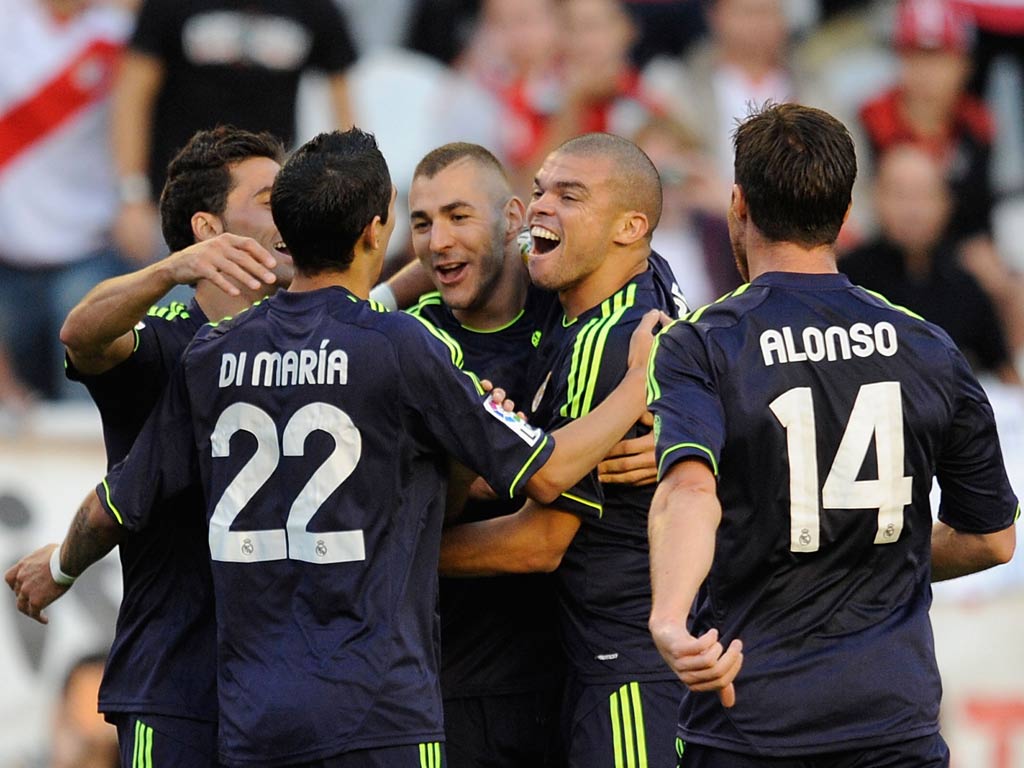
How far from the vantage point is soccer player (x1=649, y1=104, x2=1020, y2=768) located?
4102 mm

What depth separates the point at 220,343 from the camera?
14.8ft

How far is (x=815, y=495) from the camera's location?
13.5 ft

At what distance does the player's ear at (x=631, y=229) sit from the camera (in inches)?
215

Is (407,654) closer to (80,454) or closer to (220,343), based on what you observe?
(220,343)

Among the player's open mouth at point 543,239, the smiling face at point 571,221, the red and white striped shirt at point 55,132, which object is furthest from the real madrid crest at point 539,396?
the red and white striped shirt at point 55,132

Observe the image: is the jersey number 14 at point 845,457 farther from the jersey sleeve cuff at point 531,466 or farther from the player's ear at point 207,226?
the player's ear at point 207,226

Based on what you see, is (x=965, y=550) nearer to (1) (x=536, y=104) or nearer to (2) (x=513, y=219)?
(2) (x=513, y=219)

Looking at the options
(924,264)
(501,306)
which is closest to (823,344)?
(501,306)

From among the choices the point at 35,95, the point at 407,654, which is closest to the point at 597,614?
the point at 407,654

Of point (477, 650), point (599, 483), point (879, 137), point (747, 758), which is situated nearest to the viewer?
point (747, 758)

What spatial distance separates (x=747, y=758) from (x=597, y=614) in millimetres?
1153

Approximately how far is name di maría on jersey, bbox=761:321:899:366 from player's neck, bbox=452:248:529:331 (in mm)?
1773

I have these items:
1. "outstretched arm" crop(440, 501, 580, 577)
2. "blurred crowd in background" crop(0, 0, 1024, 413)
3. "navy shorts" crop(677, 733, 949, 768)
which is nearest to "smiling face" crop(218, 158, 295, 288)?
"outstretched arm" crop(440, 501, 580, 577)

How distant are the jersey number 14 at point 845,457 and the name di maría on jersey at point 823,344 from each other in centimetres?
9
